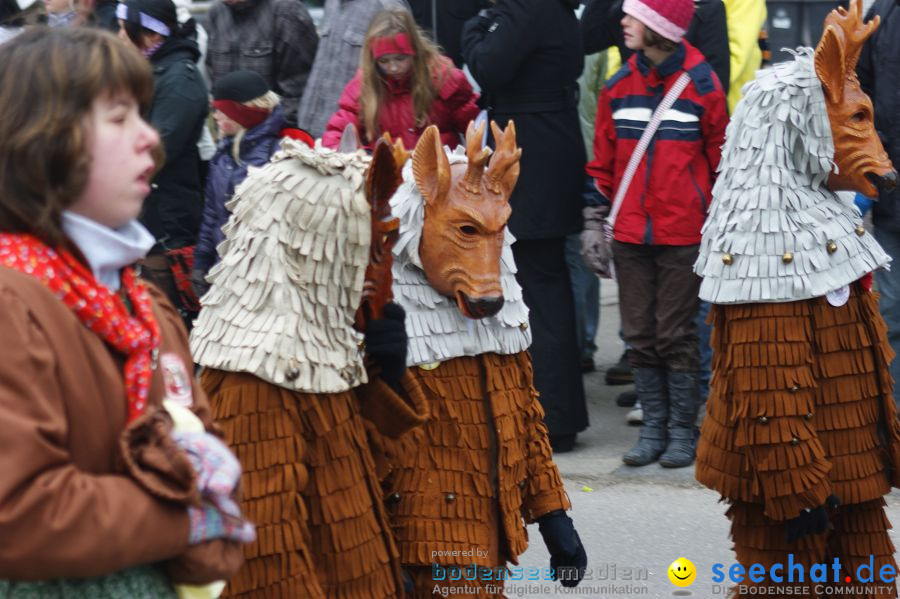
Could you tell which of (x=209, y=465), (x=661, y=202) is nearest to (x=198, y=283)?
(x=661, y=202)

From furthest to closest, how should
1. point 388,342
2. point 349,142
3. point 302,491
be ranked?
1. point 349,142
2. point 388,342
3. point 302,491

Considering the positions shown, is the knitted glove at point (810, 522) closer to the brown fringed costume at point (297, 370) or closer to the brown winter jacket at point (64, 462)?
the brown fringed costume at point (297, 370)

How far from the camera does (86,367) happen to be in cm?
212

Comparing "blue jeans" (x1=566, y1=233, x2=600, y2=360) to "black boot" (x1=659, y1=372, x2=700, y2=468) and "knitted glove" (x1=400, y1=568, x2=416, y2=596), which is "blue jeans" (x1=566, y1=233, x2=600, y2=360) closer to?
"black boot" (x1=659, y1=372, x2=700, y2=468)

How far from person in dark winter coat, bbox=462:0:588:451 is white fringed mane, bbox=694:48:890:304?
90.0 inches

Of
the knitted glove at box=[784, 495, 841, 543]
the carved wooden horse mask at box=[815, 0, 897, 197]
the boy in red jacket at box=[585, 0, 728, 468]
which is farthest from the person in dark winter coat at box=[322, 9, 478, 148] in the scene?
the knitted glove at box=[784, 495, 841, 543]

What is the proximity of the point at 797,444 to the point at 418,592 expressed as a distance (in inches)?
49.0

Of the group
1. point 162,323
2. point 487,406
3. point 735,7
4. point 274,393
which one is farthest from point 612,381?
point 162,323

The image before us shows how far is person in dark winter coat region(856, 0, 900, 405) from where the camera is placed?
6574 millimetres

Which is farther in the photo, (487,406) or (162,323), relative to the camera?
(487,406)

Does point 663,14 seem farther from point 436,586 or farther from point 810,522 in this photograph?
point 436,586

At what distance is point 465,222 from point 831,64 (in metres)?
1.25

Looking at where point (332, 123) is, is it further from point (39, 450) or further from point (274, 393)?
point (39, 450)

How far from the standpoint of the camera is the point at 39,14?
295 inches
